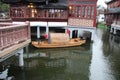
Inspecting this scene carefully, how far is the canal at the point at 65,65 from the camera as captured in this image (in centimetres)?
1319

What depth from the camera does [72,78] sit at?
42.7 feet

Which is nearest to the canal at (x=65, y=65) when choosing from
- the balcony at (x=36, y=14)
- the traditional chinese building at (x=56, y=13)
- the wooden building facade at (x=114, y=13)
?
the traditional chinese building at (x=56, y=13)

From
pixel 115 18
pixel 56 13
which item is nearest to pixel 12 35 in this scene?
pixel 56 13

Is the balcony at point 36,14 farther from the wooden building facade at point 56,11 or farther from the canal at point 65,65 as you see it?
the canal at point 65,65

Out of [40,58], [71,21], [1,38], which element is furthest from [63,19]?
[1,38]

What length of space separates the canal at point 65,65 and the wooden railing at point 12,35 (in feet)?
8.17

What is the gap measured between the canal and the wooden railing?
249cm

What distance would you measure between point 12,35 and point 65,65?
23.1ft

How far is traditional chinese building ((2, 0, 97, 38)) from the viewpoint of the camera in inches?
1010

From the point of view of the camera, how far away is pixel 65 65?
15945mm

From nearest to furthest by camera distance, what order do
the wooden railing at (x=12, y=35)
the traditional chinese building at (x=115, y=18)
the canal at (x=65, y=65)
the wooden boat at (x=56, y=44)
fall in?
the wooden railing at (x=12, y=35) < the canal at (x=65, y=65) < the wooden boat at (x=56, y=44) < the traditional chinese building at (x=115, y=18)

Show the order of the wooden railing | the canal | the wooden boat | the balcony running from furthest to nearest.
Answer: the balcony < the wooden boat < the canal < the wooden railing

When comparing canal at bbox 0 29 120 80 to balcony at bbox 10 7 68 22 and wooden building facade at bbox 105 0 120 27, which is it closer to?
balcony at bbox 10 7 68 22

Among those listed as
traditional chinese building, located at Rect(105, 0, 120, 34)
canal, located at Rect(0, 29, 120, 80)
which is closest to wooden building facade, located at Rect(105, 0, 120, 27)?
traditional chinese building, located at Rect(105, 0, 120, 34)
